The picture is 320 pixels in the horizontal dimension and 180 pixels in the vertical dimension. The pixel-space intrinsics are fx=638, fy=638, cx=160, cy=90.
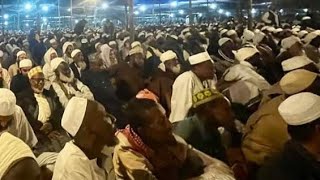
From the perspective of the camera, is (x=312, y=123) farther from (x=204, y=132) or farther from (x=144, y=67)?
(x=144, y=67)

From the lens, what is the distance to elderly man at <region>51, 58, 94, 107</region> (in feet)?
28.6

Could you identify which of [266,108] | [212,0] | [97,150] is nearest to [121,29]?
[212,0]

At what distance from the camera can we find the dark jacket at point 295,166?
354 cm

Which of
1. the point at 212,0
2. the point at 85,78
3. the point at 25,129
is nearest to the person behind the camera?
the point at 25,129

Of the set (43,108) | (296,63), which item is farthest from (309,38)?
(43,108)

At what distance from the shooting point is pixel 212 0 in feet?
74.9

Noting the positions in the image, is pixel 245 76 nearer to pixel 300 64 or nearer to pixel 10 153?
pixel 300 64

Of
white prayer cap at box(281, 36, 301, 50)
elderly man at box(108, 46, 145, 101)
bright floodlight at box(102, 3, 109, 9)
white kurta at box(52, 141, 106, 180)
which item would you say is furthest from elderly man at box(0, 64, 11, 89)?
bright floodlight at box(102, 3, 109, 9)

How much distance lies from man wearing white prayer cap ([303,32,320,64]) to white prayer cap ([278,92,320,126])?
6.06 meters

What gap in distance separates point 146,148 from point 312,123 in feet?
3.27

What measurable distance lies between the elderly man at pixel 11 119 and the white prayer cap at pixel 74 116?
4.47 ft

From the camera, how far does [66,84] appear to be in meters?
9.09

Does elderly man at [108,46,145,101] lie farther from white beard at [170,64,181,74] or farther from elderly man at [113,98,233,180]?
elderly man at [113,98,233,180]

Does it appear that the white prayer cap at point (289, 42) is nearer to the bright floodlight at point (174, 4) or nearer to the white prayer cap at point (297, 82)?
the white prayer cap at point (297, 82)
